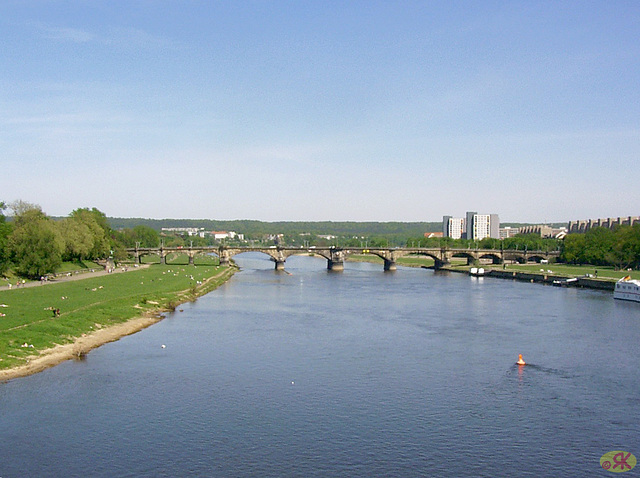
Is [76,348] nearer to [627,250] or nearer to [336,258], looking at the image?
[627,250]

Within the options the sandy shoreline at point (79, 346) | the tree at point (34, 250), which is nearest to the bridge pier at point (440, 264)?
the tree at point (34, 250)

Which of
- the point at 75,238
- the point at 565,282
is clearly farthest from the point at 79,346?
the point at 565,282

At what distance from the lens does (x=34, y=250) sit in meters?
73.1

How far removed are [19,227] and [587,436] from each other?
7087 centimetres

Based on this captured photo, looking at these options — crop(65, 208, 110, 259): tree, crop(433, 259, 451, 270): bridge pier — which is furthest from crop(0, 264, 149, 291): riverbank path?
crop(433, 259, 451, 270): bridge pier

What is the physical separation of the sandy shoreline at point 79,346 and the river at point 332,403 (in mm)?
846

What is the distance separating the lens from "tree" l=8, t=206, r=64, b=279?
7250cm

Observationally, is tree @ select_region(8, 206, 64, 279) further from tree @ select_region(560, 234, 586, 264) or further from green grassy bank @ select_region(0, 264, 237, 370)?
tree @ select_region(560, 234, 586, 264)

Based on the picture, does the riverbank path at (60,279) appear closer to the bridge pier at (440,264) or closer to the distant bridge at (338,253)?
the distant bridge at (338,253)

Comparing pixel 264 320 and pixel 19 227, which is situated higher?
pixel 19 227

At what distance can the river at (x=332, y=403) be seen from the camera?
2273 centimetres

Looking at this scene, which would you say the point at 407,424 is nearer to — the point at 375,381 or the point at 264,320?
the point at 375,381

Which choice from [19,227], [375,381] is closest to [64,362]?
[375,381]

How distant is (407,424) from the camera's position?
86.8 ft
